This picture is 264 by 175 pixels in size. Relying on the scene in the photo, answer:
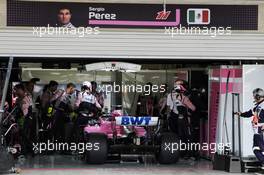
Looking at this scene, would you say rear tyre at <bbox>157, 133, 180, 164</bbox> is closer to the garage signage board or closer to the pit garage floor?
the pit garage floor

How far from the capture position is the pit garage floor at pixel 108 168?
12227mm

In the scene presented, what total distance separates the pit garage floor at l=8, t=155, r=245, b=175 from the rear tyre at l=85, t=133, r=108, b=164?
159 mm

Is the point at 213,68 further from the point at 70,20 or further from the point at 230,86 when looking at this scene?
the point at 70,20

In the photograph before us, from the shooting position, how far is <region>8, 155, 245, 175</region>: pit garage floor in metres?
12.2

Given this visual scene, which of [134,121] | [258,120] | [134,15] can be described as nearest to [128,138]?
[134,121]

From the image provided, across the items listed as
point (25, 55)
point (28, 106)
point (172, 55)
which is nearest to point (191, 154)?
point (172, 55)

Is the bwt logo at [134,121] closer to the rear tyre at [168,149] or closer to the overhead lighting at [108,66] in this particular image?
the rear tyre at [168,149]

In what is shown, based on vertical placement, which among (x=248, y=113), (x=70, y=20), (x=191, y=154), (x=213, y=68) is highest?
(x=70, y=20)

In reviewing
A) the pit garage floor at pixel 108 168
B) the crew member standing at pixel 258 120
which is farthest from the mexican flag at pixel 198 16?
the pit garage floor at pixel 108 168

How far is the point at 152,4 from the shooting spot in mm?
12523

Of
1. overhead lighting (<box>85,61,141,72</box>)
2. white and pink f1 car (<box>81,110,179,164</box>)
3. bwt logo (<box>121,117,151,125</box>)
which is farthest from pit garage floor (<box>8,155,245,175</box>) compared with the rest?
overhead lighting (<box>85,61,141,72</box>)

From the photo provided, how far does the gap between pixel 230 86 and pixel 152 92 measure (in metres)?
4.22

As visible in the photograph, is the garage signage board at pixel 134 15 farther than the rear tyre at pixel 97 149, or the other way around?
the rear tyre at pixel 97 149

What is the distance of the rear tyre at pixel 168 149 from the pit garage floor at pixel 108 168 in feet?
0.55
